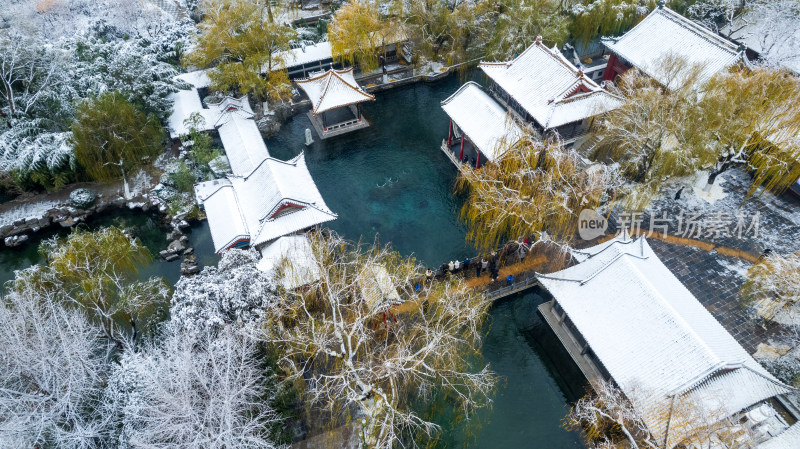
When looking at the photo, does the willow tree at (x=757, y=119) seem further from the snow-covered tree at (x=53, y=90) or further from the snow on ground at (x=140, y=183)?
the snow-covered tree at (x=53, y=90)

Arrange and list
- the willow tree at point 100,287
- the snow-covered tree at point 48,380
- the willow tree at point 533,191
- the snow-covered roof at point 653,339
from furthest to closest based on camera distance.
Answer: the willow tree at point 533,191 → the willow tree at point 100,287 → the snow-covered roof at point 653,339 → the snow-covered tree at point 48,380

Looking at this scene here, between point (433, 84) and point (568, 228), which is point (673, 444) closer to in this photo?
point (568, 228)

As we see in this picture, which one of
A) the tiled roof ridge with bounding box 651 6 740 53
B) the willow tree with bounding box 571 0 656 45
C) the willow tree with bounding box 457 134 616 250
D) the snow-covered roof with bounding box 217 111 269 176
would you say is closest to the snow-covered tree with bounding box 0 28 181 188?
the snow-covered roof with bounding box 217 111 269 176

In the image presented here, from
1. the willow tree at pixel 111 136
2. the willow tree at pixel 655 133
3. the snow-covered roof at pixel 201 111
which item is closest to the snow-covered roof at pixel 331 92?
the snow-covered roof at pixel 201 111

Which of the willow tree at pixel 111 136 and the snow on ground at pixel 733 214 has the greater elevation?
the willow tree at pixel 111 136

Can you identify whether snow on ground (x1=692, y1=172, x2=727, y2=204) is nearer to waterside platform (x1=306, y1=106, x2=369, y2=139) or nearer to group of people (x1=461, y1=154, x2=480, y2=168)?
group of people (x1=461, y1=154, x2=480, y2=168)

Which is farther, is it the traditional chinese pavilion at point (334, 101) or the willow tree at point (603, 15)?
the willow tree at point (603, 15)

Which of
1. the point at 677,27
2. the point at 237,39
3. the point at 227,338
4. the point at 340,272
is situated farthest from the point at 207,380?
the point at 677,27

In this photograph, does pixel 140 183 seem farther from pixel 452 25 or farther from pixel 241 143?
pixel 452 25
